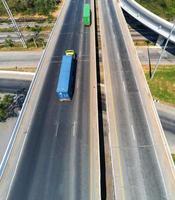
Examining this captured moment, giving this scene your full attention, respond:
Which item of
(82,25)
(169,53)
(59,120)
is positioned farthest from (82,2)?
(59,120)

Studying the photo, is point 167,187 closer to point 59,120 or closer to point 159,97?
point 59,120

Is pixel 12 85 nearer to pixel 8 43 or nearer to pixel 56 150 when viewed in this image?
pixel 8 43

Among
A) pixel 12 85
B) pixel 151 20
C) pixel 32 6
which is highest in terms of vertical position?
pixel 151 20

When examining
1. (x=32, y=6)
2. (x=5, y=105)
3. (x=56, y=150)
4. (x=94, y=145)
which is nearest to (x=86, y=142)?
(x=94, y=145)

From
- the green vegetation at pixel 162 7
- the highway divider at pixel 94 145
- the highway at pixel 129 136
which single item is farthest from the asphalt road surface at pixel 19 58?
the green vegetation at pixel 162 7

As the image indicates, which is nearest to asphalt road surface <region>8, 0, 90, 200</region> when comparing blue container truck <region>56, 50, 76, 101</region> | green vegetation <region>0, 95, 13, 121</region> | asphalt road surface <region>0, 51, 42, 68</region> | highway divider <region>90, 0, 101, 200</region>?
highway divider <region>90, 0, 101, 200</region>

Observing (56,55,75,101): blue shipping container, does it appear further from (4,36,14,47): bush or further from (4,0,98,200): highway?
(4,36,14,47): bush

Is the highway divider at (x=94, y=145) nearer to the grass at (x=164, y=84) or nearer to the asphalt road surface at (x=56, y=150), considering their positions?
the asphalt road surface at (x=56, y=150)
